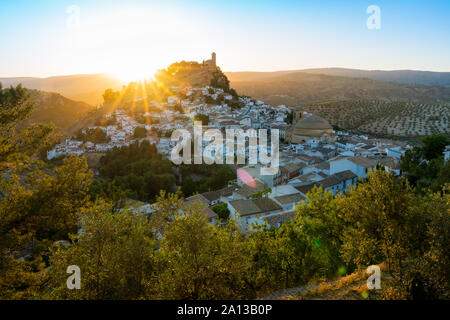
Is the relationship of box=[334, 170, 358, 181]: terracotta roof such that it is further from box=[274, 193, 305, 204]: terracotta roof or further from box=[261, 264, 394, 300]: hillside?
box=[261, 264, 394, 300]: hillside

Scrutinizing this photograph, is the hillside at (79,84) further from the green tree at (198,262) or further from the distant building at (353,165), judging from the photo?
the green tree at (198,262)

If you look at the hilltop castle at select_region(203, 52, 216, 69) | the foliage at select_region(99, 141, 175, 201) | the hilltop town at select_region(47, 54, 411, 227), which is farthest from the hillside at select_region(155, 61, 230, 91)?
the foliage at select_region(99, 141, 175, 201)

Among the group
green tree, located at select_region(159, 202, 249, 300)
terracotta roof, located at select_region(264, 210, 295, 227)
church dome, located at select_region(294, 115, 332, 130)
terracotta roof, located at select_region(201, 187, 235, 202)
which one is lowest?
terracotta roof, located at select_region(201, 187, 235, 202)

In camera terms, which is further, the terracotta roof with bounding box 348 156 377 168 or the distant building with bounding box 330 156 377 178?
the terracotta roof with bounding box 348 156 377 168

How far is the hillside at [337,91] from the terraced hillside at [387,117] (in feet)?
142

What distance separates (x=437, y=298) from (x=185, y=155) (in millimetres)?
38643

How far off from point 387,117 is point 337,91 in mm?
80254

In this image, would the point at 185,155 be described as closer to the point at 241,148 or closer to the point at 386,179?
the point at 241,148

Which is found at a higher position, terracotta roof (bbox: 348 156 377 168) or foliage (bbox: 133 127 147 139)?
foliage (bbox: 133 127 147 139)

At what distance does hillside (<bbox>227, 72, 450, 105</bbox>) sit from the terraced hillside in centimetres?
4320

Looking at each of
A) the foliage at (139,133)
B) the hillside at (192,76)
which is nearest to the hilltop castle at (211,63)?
the hillside at (192,76)

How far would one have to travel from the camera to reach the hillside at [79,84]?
147m

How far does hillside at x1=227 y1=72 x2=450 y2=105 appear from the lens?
5207 inches
